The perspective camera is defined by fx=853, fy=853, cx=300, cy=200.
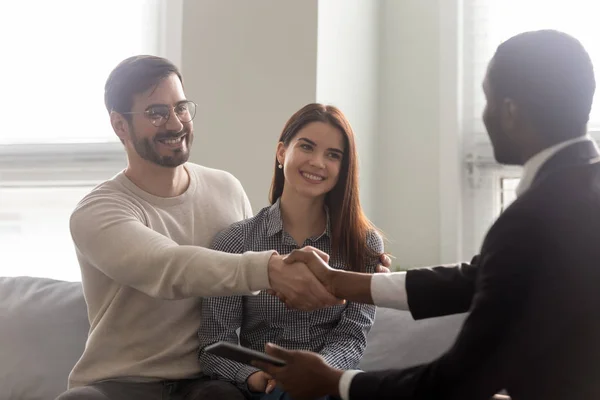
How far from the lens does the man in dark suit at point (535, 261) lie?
150cm

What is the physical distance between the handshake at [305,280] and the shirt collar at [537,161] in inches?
25.4

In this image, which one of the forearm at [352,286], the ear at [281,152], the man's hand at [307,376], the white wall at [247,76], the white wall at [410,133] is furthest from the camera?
the white wall at [410,133]

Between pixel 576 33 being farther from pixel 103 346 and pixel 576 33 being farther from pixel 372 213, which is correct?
pixel 103 346

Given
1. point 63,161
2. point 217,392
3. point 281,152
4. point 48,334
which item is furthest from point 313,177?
point 63,161

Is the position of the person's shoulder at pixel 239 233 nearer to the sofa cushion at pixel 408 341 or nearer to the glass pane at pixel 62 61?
the sofa cushion at pixel 408 341

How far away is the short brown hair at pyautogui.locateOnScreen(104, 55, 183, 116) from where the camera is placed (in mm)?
2549

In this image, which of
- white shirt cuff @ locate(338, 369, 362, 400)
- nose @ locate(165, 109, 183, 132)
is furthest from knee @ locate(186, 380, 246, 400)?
nose @ locate(165, 109, 183, 132)

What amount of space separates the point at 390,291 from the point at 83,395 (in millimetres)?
890

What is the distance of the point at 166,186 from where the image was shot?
8.41 feet

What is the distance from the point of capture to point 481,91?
135 inches

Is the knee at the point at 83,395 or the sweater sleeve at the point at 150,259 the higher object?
the sweater sleeve at the point at 150,259

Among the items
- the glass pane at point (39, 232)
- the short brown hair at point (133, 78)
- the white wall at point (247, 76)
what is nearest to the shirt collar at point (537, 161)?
the short brown hair at point (133, 78)

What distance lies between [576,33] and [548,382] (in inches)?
84.1

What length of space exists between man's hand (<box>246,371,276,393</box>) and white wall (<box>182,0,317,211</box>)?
1007 mm
